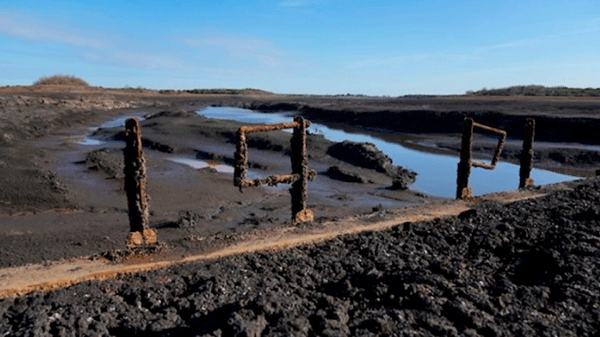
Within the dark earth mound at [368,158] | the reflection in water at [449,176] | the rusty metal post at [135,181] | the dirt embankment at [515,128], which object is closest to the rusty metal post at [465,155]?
the rusty metal post at [135,181]

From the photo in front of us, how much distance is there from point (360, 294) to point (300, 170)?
12.1ft

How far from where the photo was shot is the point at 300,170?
7.08 metres

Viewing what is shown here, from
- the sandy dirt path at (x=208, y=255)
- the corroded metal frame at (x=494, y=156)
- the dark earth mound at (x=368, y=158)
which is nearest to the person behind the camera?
the sandy dirt path at (x=208, y=255)

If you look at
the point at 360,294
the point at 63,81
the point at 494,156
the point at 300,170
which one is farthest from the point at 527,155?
the point at 63,81

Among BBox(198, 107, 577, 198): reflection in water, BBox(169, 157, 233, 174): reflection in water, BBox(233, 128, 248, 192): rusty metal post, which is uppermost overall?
BBox(233, 128, 248, 192): rusty metal post

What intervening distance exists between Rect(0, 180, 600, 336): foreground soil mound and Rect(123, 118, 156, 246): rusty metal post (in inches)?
67.5

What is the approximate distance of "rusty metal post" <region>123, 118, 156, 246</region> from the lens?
5.64m

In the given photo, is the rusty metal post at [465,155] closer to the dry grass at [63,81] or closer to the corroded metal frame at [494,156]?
the corroded metal frame at [494,156]

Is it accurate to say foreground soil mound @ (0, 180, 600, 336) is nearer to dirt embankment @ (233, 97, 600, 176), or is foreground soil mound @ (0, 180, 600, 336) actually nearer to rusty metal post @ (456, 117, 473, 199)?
rusty metal post @ (456, 117, 473, 199)

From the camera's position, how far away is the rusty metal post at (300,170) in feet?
22.8

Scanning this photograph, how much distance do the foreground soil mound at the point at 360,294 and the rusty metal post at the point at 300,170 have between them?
2.04 metres

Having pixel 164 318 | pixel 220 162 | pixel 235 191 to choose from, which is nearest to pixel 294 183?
pixel 164 318

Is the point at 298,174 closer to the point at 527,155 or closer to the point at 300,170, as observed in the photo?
the point at 300,170

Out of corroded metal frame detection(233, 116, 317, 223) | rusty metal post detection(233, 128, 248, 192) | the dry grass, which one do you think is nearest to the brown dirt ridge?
rusty metal post detection(233, 128, 248, 192)
